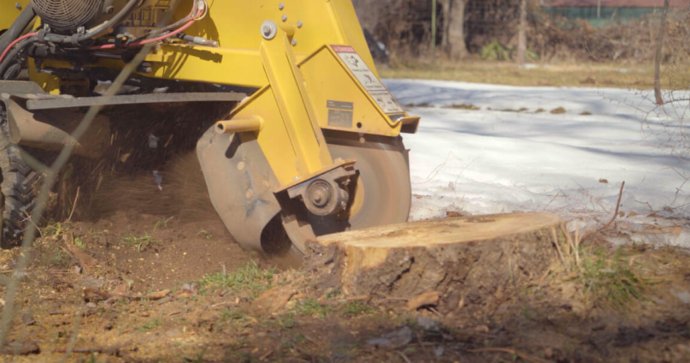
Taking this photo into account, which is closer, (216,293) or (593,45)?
(216,293)

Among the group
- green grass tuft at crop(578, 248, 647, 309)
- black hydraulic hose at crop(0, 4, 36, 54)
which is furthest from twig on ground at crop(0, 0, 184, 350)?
green grass tuft at crop(578, 248, 647, 309)

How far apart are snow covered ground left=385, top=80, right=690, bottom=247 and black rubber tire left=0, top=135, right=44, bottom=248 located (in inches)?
95.7

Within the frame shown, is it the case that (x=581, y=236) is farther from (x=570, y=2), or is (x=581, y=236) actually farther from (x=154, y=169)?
(x=570, y=2)

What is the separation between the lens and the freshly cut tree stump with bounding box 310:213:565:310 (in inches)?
113

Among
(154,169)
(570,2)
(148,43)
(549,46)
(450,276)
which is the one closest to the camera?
(450,276)

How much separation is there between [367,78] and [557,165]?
10.0ft

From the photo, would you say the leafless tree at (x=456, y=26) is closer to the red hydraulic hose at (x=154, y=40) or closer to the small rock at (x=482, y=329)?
the red hydraulic hose at (x=154, y=40)

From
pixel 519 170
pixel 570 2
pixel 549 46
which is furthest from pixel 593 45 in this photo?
pixel 519 170

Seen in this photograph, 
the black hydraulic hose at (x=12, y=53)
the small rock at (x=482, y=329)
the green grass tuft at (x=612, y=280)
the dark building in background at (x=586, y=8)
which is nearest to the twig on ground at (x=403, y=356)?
the small rock at (x=482, y=329)

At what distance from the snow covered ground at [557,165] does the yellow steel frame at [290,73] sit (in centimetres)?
136

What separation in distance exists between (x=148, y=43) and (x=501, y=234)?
7.30 ft

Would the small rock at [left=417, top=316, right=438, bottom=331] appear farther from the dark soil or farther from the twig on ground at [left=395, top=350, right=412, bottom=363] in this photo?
the twig on ground at [left=395, top=350, right=412, bottom=363]

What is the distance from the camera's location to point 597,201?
472cm

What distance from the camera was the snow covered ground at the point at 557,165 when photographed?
4.60m
